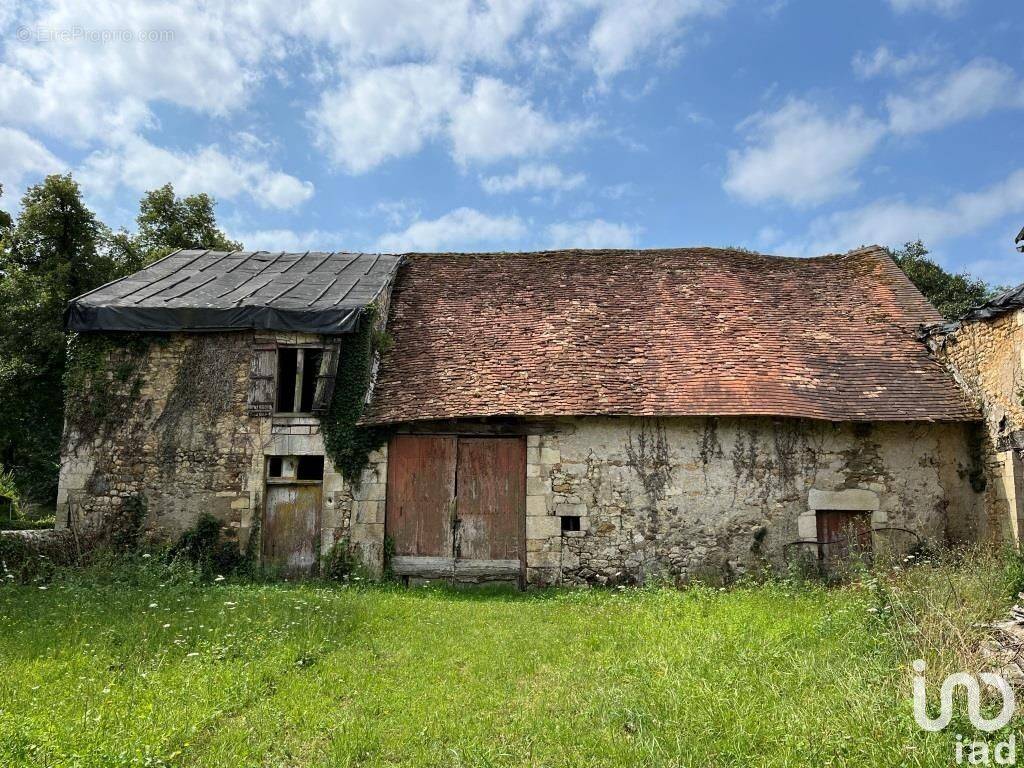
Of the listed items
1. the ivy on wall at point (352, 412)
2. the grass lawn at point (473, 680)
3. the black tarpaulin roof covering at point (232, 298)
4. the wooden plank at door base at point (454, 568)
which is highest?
the black tarpaulin roof covering at point (232, 298)

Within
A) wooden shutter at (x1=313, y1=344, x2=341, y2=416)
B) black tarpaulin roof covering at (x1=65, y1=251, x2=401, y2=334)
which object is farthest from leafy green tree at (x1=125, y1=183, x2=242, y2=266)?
wooden shutter at (x1=313, y1=344, x2=341, y2=416)

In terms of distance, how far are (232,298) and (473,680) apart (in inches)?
334

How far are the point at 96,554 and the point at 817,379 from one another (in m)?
11.8

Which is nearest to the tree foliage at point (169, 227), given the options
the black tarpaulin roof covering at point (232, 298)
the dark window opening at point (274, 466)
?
the black tarpaulin roof covering at point (232, 298)

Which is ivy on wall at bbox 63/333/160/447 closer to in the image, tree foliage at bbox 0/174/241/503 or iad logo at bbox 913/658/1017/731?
tree foliage at bbox 0/174/241/503

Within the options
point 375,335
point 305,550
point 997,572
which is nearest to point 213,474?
point 305,550

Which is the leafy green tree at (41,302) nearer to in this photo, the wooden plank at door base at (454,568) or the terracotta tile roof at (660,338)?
the terracotta tile roof at (660,338)

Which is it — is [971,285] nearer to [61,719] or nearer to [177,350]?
[177,350]

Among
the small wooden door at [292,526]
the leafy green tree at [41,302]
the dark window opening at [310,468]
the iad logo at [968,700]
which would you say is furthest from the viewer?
the leafy green tree at [41,302]

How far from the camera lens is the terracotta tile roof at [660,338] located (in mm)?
10383

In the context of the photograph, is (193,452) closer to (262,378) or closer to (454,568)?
(262,378)

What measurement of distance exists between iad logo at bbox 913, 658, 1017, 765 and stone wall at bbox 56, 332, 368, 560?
7.75 meters

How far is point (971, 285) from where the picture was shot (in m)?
20.2

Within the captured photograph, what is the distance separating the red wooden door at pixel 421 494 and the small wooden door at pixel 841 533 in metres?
5.77
